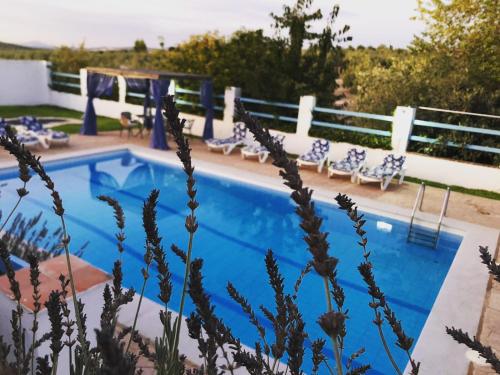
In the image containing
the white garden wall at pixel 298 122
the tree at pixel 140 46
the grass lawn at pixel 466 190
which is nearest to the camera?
the grass lawn at pixel 466 190

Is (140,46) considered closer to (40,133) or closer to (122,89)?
(122,89)

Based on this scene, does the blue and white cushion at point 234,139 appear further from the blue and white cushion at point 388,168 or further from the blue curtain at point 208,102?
the blue and white cushion at point 388,168

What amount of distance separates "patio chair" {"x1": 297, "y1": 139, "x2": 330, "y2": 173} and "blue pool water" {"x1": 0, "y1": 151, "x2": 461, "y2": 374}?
2228 millimetres

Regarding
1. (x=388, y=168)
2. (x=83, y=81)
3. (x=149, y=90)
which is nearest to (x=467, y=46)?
(x=388, y=168)

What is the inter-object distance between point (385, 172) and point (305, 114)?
178 inches

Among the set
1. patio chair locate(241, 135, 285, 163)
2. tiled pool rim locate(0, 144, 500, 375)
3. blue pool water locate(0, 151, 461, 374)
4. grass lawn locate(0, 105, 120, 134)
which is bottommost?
blue pool water locate(0, 151, 461, 374)

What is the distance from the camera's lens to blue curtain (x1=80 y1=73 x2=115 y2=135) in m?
15.8

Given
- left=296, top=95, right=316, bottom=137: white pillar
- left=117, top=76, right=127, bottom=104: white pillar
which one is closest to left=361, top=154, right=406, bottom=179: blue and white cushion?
left=296, top=95, right=316, bottom=137: white pillar

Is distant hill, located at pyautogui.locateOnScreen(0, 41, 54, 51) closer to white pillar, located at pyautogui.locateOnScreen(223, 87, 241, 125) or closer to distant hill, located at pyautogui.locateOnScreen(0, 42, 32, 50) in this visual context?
distant hill, located at pyautogui.locateOnScreen(0, 42, 32, 50)

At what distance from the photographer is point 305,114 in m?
15.2

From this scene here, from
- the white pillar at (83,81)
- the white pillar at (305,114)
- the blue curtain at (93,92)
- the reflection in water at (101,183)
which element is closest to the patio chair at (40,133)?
the reflection in water at (101,183)

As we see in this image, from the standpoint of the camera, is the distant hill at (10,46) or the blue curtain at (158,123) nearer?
the blue curtain at (158,123)

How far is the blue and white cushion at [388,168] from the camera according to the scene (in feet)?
38.3

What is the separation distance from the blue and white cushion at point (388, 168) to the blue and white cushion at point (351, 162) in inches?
14.8
